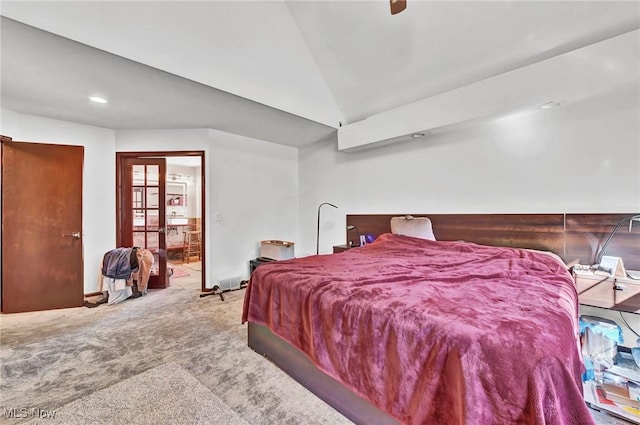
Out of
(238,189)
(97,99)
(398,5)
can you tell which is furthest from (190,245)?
(398,5)

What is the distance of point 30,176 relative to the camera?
3.35m

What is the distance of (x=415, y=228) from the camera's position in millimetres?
3338

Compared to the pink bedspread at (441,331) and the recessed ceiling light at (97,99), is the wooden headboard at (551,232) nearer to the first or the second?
the pink bedspread at (441,331)

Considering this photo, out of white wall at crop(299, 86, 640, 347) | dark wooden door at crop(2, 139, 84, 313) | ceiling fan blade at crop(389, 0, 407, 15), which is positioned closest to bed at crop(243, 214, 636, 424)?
white wall at crop(299, 86, 640, 347)

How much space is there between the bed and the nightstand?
0.67 feet

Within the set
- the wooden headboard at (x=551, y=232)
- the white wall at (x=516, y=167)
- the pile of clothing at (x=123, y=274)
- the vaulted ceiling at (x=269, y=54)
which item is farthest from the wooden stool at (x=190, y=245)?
the wooden headboard at (x=551, y=232)

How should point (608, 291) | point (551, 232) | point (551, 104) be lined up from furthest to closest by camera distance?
point (551, 232)
point (551, 104)
point (608, 291)

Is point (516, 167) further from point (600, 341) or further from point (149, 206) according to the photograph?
point (149, 206)

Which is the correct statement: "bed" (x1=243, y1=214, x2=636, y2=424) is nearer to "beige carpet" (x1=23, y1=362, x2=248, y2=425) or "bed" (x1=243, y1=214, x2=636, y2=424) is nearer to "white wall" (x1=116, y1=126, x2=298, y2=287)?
"beige carpet" (x1=23, y1=362, x2=248, y2=425)

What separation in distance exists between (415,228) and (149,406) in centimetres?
287

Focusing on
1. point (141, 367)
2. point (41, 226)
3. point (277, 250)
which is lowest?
point (141, 367)

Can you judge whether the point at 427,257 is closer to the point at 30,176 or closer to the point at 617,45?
the point at 617,45

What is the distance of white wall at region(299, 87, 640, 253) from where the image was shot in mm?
2402

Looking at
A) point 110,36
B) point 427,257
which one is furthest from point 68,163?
point 427,257
